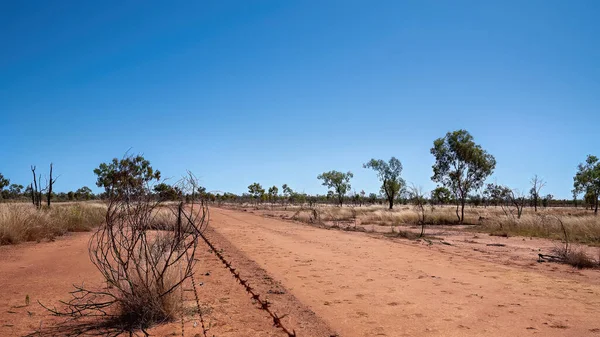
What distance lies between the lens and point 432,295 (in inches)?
266

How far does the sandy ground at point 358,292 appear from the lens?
5.08 meters

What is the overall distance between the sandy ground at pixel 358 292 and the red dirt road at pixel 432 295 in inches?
0.8

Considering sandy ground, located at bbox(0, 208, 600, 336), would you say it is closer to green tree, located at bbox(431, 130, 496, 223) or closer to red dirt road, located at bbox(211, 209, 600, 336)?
red dirt road, located at bbox(211, 209, 600, 336)

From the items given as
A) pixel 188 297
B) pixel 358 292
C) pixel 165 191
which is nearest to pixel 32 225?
pixel 188 297

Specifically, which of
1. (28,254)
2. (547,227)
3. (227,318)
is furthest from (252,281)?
(547,227)

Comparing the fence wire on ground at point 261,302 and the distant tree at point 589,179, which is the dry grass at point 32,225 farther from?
the distant tree at point 589,179

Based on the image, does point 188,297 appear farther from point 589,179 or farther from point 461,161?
point 589,179

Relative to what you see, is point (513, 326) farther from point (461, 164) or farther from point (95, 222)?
point (461, 164)

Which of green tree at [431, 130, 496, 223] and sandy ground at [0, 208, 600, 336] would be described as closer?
sandy ground at [0, 208, 600, 336]

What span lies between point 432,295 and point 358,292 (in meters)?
1.27

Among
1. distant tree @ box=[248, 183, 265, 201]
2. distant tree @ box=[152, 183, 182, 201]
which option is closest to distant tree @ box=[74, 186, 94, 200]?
distant tree @ box=[248, 183, 265, 201]

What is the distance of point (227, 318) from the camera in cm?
537

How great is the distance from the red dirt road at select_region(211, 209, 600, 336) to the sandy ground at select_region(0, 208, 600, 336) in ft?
0.06

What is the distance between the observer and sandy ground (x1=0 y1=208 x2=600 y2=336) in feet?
16.7
